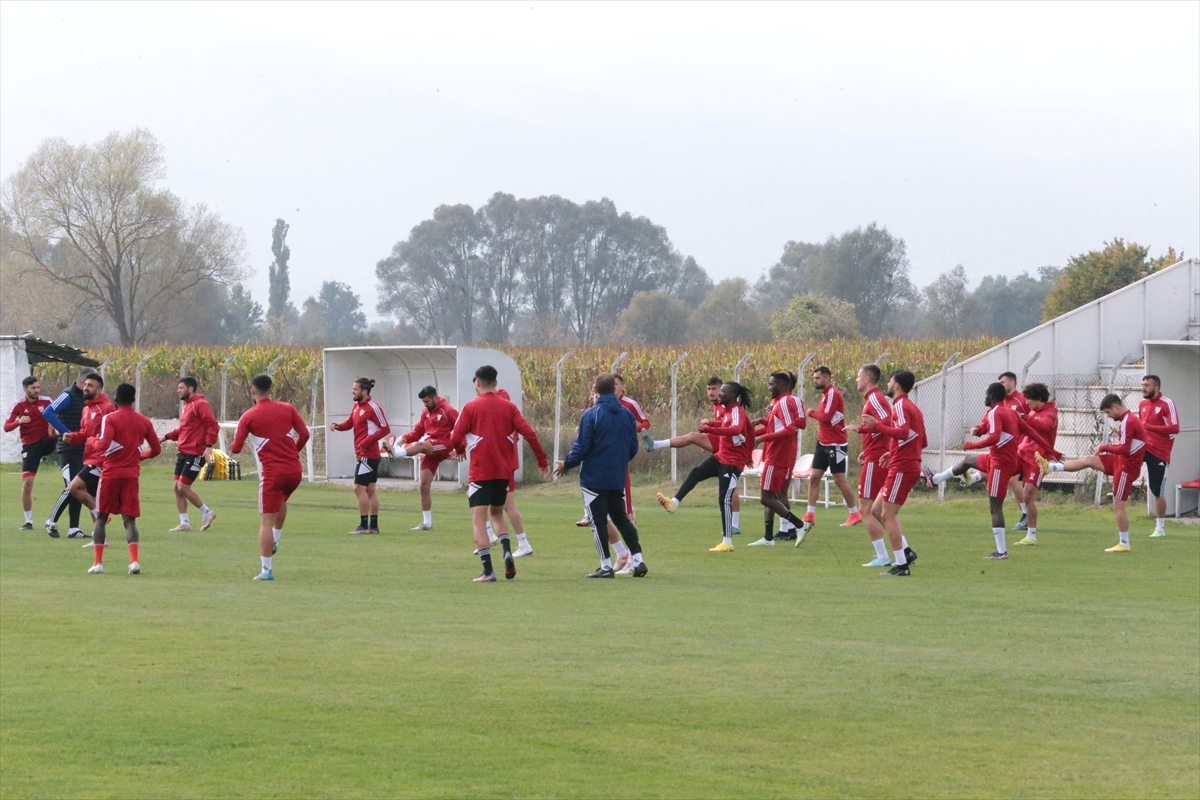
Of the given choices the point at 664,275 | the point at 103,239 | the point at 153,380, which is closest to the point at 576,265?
the point at 664,275

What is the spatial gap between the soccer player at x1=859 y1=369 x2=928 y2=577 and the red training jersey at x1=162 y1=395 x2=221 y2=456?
881 centimetres

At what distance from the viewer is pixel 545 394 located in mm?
35938

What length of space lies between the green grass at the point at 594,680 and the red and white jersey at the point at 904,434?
3.92ft

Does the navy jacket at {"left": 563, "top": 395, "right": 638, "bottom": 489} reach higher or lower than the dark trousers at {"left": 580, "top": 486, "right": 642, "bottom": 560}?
higher

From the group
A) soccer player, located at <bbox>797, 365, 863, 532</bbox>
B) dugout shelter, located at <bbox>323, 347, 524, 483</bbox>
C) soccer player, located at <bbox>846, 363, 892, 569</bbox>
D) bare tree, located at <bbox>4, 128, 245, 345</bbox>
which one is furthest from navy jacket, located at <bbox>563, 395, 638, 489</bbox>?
bare tree, located at <bbox>4, 128, 245, 345</bbox>

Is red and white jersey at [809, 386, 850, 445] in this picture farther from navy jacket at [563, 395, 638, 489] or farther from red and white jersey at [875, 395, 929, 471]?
navy jacket at [563, 395, 638, 489]

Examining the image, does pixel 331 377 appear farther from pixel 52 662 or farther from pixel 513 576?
pixel 52 662

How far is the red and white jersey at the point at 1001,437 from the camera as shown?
15625 millimetres

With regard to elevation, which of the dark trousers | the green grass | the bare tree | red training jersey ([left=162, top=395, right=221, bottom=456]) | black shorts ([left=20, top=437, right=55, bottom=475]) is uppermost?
the bare tree

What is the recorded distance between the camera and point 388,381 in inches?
1216

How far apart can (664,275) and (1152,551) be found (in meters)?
97.5

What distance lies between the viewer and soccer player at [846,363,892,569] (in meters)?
14.0

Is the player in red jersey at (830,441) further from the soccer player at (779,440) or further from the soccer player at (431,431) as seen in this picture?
the soccer player at (431,431)

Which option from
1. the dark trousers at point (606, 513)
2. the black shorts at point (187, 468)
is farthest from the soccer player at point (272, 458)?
the black shorts at point (187, 468)
